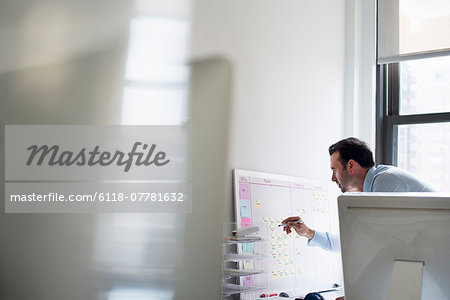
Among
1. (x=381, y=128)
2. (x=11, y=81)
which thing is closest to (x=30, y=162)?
(x=11, y=81)

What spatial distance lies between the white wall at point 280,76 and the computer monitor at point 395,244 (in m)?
1.01

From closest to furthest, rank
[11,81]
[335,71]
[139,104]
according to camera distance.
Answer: [11,81], [139,104], [335,71]

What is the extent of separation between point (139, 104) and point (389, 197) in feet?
3.32

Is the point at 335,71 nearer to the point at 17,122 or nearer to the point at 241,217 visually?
the point at 241,217

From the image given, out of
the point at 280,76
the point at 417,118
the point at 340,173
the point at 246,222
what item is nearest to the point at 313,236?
the point at 340,173

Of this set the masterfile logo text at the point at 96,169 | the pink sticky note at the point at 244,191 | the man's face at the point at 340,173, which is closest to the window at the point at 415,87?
the man's face at the point at 340,173

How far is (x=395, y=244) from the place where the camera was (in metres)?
1.42

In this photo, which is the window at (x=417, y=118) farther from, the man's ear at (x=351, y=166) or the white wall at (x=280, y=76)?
the man's ear at (x=351, y=166)

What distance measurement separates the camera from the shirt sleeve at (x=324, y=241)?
Answer: 2873 millimetres

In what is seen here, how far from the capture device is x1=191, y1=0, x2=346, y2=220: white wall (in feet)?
8.27

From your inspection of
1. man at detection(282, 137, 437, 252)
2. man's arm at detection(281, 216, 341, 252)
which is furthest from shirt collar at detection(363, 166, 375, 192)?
man's arm at detection(281, 216, 341, 252)

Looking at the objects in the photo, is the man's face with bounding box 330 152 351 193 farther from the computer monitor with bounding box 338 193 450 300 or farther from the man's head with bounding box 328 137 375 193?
the computer monitor with bounding box 338 193 450 300

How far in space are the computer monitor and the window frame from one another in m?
2.40

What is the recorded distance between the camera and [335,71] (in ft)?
11.9
